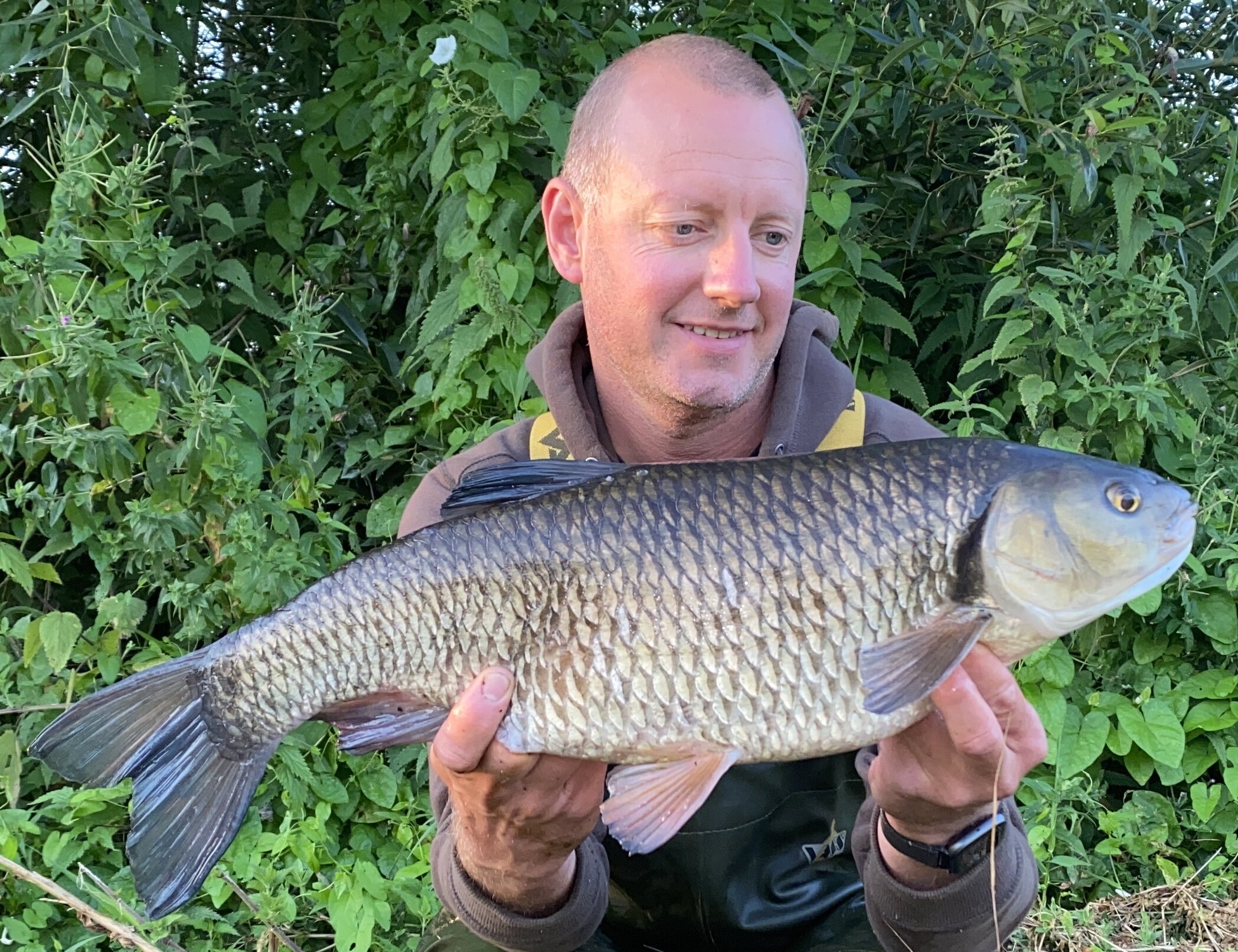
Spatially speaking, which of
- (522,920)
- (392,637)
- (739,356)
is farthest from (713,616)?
(522,920)

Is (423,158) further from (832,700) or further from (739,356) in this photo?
(832,700)

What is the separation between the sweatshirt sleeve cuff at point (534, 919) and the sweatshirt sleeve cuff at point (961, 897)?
1.32ft

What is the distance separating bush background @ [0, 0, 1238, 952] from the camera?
248 cm

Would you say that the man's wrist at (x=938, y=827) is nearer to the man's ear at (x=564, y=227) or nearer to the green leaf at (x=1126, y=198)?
the man's ear at (x=564, y=227)

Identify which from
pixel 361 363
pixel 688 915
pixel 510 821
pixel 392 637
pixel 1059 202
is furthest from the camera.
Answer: pixel 361 363

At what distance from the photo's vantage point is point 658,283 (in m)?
1.73

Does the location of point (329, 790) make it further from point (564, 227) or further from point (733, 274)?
point (733, 274)

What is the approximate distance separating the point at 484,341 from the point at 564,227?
821 mm

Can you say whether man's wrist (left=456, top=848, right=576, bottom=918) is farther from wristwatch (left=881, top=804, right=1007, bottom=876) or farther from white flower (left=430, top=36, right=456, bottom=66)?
white flower (left=430, top=36, right=456, bottom=66)

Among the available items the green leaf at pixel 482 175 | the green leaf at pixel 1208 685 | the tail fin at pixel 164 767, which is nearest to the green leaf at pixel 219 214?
the green leaf at pixel 482 175

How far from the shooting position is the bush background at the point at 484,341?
97.5 inches

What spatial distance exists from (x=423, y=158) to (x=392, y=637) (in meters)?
1.81

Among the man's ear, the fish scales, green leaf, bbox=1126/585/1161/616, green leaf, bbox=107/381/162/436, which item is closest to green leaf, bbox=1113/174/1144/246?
green leaf, bbox=1126/585/1161/616

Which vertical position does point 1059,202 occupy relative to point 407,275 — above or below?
above
